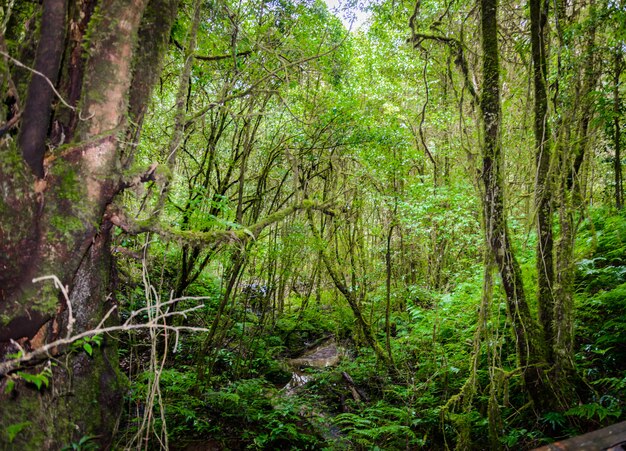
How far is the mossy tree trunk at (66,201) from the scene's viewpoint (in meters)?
1.85

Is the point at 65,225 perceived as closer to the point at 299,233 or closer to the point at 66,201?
the point at 66,201

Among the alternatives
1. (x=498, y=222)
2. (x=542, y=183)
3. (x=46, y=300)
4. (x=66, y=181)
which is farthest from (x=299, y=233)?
(x=46, y=300)

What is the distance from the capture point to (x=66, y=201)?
2.01 m

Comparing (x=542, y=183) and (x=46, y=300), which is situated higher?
(x=542, y=183)

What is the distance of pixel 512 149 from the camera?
27.6 ft

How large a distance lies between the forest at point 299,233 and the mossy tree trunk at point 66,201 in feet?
0.04

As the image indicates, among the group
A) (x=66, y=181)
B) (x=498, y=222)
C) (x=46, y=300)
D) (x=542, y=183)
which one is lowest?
(x=46, y=300)

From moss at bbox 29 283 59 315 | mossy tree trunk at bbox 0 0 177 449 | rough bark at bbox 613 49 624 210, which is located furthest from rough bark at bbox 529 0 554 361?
moss at bbox 29 283 59 315

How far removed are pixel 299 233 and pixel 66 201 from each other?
597 cm

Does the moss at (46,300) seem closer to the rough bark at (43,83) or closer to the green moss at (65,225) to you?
the green moss at (65,225)

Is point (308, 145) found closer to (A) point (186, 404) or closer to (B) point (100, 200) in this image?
(A) point (186, 404)

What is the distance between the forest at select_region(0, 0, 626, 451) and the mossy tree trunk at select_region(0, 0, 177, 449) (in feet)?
0.04

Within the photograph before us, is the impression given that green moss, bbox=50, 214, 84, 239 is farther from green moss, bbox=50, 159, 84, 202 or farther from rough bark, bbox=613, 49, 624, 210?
rough bark, bbox=613, 49, 624, 210

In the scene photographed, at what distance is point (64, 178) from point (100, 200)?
213 mm
